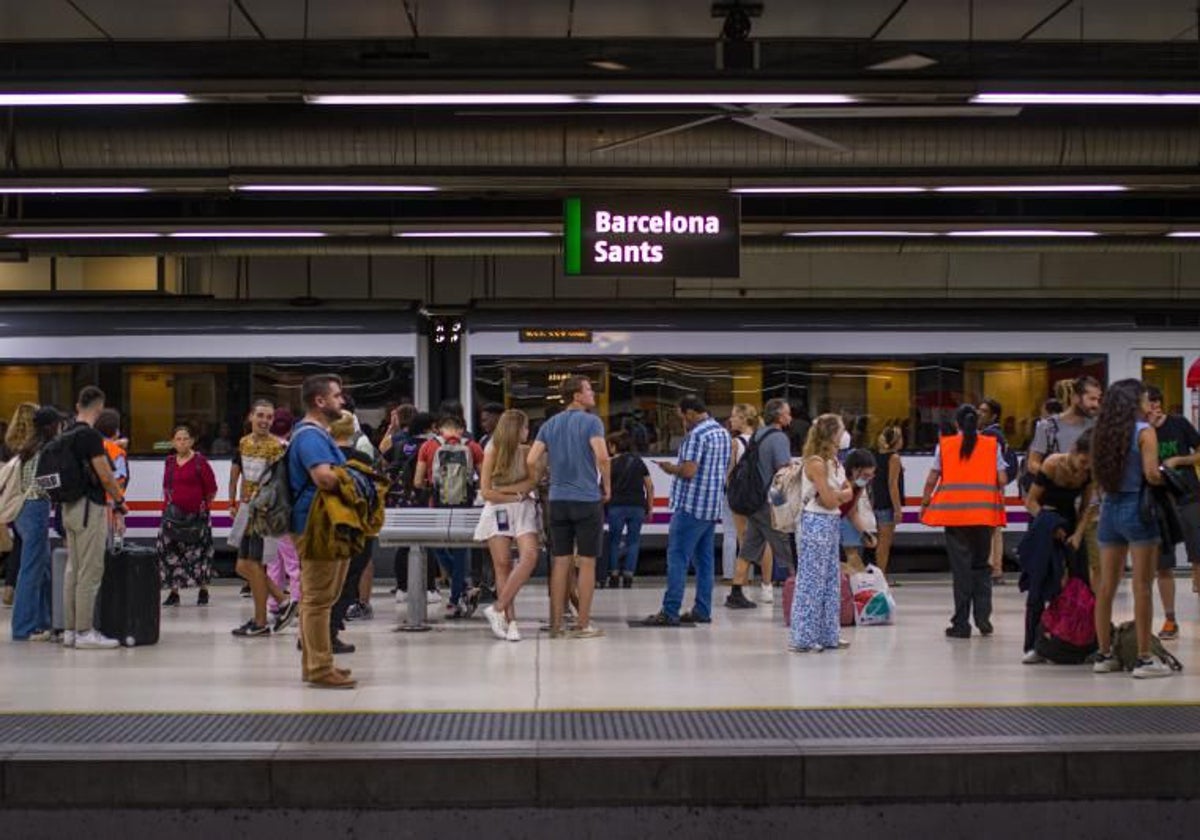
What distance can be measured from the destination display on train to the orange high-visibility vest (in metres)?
3.45

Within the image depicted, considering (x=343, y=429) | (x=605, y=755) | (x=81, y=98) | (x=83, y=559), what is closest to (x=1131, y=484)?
(x=605, y=755)

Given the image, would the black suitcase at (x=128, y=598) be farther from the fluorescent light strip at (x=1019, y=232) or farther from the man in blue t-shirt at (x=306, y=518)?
the fluorescent light strip at (x=1019, y=232)

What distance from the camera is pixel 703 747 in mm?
6648

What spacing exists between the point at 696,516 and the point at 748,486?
1477 mm

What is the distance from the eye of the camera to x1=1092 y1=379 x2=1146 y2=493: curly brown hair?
348 inches

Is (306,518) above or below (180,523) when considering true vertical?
above

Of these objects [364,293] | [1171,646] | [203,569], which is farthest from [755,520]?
[364,293]

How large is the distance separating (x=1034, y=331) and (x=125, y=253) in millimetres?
10624

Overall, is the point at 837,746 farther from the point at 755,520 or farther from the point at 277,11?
the point at 277,11

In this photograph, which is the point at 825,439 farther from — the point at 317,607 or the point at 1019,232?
the point at 1019,232

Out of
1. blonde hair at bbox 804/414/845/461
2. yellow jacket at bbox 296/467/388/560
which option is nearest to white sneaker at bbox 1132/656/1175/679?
blonde hair at bbox 804/414/845/461

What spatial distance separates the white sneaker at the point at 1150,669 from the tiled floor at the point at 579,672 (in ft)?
0.22

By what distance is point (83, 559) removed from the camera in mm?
10500

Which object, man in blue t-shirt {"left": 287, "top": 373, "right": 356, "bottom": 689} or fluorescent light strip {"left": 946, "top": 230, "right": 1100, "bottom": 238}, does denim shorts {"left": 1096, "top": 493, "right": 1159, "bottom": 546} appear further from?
fluorescent light strip {"left": 946, "top": 230, "right": 1100, "bottom": 238}
